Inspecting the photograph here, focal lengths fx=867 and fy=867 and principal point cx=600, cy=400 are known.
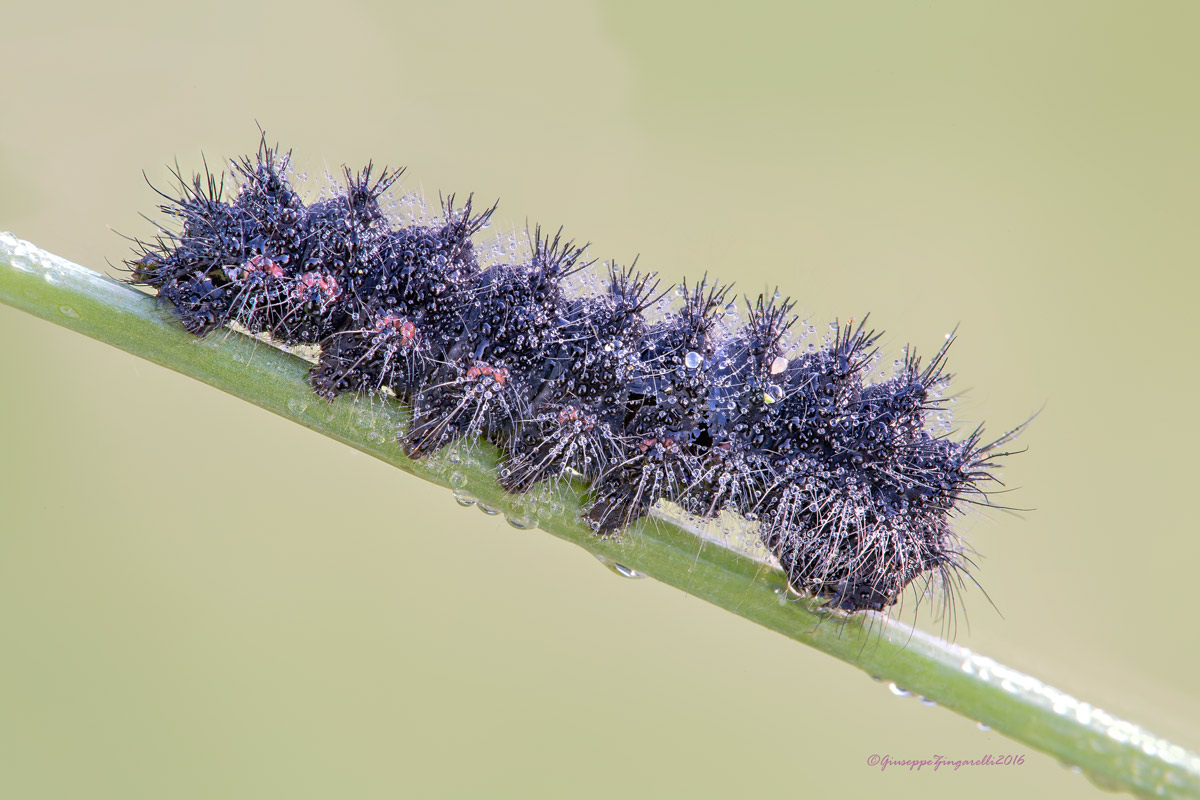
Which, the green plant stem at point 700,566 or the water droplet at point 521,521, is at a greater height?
the green plant stem at point 700,566

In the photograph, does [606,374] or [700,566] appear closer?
[700,566]

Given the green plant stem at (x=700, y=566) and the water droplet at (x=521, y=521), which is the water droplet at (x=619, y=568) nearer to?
the green plant stem at (x=700, y=566)

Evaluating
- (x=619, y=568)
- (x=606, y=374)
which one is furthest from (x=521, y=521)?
(x=606, y=374)

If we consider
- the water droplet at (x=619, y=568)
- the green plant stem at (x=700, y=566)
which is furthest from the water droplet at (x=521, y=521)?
the water droplet at (x=619, y=568)

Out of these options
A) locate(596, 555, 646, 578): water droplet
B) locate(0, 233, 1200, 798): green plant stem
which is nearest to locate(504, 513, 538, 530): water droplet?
locate(0, 233, 1200, 798): green plant stem

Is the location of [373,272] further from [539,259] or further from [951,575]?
[951,575]

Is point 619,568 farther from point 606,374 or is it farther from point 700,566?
point 606,374
